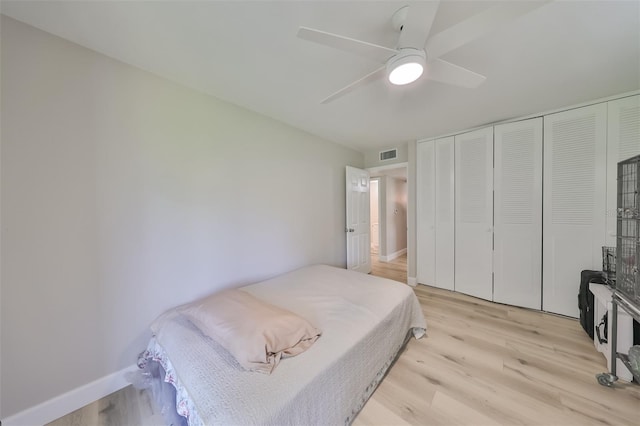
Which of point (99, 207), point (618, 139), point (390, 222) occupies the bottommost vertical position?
point (390, 222)

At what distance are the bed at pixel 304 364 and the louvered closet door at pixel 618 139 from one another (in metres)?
2.25

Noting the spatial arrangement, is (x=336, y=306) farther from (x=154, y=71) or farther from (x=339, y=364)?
(x=154, y=71)

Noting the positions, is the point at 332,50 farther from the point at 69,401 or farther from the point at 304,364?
the point at 69,401

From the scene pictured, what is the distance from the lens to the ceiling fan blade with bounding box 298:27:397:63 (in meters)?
1.00

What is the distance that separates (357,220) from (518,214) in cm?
211

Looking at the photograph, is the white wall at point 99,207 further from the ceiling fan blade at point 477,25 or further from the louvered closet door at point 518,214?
the louvered closet door at point 518,214

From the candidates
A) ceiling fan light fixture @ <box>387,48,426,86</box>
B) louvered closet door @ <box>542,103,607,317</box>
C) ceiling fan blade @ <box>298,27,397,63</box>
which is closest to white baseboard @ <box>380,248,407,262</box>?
louvered closet door @ <box>542,103,607,317</box>

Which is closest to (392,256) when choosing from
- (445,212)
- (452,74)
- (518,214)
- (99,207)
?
(445,212)

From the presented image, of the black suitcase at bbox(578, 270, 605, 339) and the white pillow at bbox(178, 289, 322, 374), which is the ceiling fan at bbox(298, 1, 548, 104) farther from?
the black suitcase at bbox(578, 270, 605, 339)

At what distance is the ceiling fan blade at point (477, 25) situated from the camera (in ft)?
2.72

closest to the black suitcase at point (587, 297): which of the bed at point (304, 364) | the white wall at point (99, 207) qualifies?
the bed at point (304, 364)

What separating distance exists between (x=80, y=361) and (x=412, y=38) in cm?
280

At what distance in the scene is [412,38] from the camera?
3.53 feet

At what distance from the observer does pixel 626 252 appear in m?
1.52
